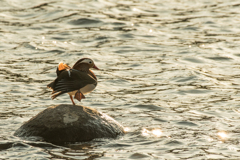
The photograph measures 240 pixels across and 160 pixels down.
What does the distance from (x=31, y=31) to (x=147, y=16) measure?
213 inches

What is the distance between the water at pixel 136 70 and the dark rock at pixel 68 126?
0.20 m

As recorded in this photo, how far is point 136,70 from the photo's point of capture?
45.4ft

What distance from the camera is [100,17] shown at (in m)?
19.8

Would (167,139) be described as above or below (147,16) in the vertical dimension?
below

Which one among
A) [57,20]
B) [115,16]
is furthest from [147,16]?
[57,20]

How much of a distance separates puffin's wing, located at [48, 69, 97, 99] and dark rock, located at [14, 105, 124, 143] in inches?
16.9

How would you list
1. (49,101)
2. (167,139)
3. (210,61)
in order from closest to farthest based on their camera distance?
(167,139)
(49,101)
(210,61)

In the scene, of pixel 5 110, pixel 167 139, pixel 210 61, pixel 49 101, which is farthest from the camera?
pixel 210 61

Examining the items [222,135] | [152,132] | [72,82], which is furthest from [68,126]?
[222,135]

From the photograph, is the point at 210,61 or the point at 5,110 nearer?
the point at 5,110

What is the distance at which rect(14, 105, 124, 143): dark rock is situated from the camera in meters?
8.35

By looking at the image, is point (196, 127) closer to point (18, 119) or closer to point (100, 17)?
point (18, 119)

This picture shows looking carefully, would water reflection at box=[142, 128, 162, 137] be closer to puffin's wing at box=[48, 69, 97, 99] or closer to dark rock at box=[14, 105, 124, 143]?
dark rock at box=[14, 105, 124, 143]

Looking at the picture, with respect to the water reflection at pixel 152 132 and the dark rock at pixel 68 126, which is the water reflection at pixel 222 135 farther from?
the dark rock at pixel 68 126
